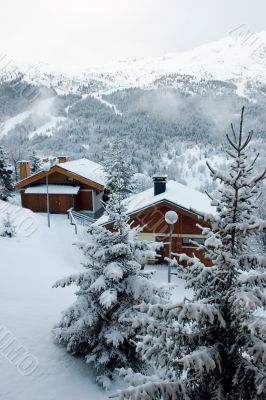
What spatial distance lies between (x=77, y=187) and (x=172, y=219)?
67.1 ft

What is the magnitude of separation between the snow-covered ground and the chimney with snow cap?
566 cm

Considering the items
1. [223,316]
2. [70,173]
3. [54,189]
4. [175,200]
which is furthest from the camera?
[70,173]

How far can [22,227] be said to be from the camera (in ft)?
85.2

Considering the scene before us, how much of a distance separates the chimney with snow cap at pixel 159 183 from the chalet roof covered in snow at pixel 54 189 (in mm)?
10691

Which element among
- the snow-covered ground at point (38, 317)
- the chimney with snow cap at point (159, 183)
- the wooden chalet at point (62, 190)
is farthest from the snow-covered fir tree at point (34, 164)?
the chimney with snow cap at point (159, 183)

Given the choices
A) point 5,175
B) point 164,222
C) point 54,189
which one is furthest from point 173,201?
point 5,175

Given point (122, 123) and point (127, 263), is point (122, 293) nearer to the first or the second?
point (127, 263)

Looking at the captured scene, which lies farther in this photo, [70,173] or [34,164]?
[34,164]

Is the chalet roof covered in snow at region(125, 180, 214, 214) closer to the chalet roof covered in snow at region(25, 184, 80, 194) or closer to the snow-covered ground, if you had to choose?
the snow-covered ground

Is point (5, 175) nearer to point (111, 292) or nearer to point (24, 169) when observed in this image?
point (24, 169)

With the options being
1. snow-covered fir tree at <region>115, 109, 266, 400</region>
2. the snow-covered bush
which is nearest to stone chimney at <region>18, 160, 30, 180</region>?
the snow-covered bush

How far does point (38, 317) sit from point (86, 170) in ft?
89.1

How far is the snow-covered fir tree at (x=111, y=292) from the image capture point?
995 centimetres

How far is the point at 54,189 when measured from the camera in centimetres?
3422
